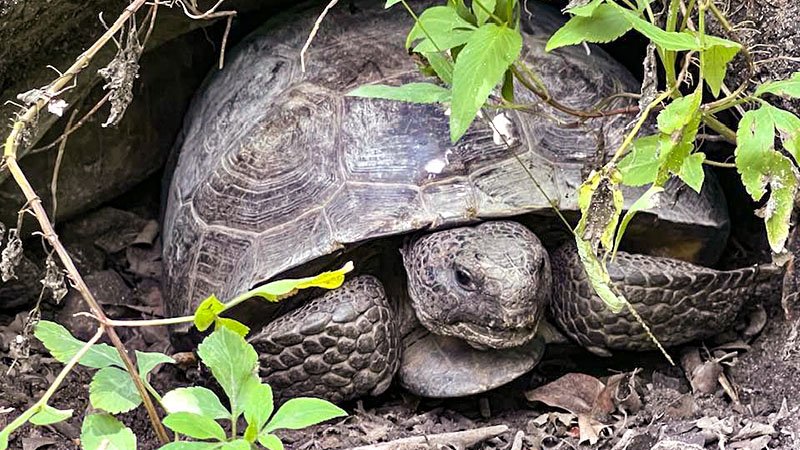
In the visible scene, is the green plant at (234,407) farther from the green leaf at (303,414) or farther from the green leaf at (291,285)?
the green leaf at (291,285)

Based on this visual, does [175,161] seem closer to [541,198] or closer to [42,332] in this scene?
[541,198]

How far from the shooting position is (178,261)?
3.44 meters

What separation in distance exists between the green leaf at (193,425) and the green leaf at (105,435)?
76mm

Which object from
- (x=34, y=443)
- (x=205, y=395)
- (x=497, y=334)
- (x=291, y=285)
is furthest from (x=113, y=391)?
(x=497, y=334)

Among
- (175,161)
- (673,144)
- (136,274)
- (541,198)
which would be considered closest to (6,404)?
(136,274)

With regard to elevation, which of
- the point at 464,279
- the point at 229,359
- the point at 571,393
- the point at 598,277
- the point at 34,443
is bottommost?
the point at 571,393

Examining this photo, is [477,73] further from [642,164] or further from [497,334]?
[497,334]

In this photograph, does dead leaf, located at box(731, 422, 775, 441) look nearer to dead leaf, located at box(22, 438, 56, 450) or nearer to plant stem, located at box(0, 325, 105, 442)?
plant stem, located at box(0, 325, 105, 442)

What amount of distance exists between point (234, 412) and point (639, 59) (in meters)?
2.56

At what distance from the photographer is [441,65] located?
2.39m

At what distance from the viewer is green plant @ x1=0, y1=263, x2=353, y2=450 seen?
1.80m

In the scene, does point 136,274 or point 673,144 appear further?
point 136,274

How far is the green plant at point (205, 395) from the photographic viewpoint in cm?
180

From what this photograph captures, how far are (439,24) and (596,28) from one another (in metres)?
0.40
